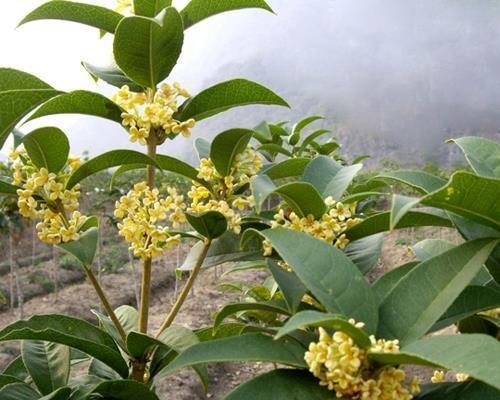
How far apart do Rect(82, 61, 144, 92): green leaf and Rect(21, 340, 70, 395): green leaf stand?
0.57 m

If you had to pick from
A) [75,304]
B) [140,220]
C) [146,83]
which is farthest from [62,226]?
[75,304]

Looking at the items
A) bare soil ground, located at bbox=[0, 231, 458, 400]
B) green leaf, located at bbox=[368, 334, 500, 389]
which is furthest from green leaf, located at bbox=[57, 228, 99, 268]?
bare soil ground, located at bbox=[0, 231, 458, 400]

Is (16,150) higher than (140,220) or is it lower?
higher

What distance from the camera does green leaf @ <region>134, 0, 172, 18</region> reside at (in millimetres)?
1010

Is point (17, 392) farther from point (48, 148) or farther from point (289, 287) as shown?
point (289, 287)

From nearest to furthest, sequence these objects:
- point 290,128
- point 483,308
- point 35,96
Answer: point 483,308
point 35,96
point 290,128

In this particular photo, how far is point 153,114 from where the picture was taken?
993 millimetres

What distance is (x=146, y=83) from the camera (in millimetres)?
1038

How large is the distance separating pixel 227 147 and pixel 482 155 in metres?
0.48

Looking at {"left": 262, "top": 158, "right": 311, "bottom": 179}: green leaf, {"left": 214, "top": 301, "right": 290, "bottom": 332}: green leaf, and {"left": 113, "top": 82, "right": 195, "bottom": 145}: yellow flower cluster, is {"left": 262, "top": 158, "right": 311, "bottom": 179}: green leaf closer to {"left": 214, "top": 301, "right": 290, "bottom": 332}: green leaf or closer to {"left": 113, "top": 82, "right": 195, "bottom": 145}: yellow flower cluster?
{"left": 113, "top": 82, "right": 195, "bottom": 145}: yellow flower cluster

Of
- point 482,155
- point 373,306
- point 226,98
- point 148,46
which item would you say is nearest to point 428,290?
point 373,306

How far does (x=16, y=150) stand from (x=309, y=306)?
0.66 meters

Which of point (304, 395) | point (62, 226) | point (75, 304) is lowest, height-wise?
point (75, 304)

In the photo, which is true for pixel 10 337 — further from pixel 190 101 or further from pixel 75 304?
pixel 75 304
